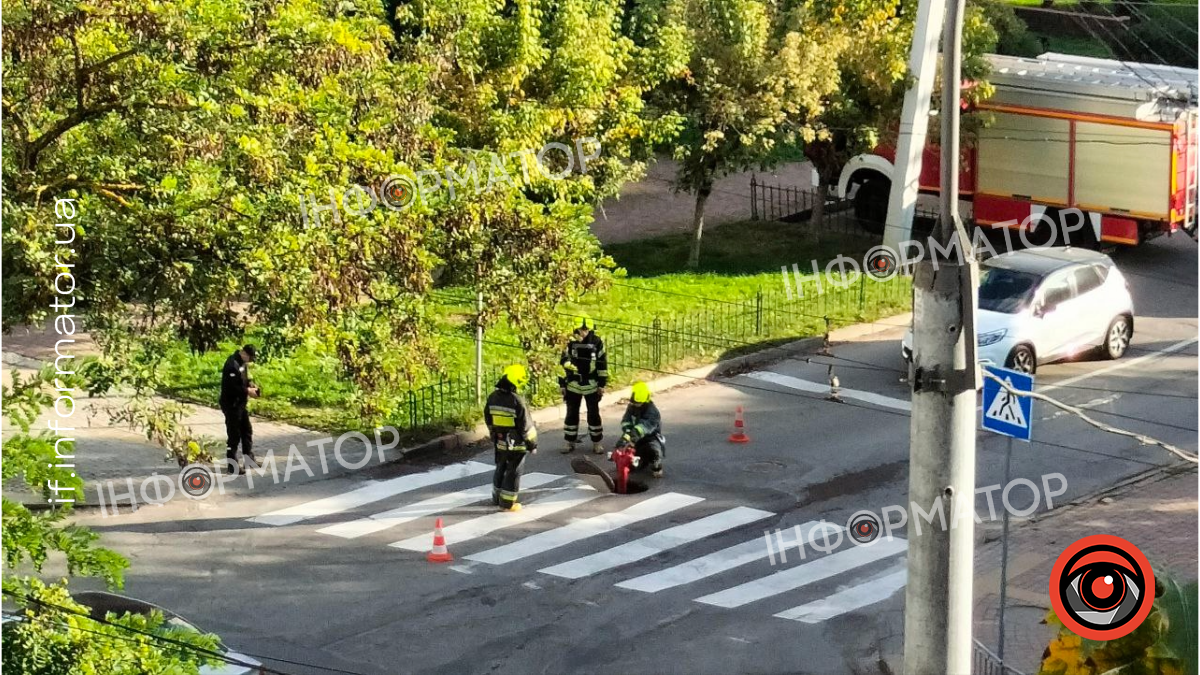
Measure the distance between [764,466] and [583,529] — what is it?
112 inches

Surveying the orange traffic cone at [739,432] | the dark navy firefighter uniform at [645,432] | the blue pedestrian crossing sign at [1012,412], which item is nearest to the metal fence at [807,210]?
the orange traffic cone at [739,432]

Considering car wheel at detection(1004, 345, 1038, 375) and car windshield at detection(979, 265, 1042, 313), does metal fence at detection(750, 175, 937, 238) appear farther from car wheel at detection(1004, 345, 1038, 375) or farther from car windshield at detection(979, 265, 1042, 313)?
car wheel at detection(1004, 345, 1038, 375)

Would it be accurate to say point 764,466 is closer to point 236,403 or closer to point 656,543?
point 656,543

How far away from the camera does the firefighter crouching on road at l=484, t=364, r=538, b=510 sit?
59.4 feet

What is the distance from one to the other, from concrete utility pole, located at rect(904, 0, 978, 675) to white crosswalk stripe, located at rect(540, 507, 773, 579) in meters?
10.3

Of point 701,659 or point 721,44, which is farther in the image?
point 721,44

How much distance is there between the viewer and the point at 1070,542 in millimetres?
17391

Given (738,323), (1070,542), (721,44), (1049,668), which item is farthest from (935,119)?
(1049,668)

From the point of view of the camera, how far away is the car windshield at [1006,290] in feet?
74.1

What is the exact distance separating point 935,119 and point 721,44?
4191 mm

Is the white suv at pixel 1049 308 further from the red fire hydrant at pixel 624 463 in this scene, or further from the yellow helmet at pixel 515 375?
the yellow helmet at pixel 515 375

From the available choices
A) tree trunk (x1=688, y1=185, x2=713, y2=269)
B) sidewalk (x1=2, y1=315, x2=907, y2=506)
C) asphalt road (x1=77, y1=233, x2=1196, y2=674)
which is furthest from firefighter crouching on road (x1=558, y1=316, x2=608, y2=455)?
tree trunk (x1=688, y1=185, x2=713, y2=269)

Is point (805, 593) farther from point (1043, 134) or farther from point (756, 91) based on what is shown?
point (1043, 134)

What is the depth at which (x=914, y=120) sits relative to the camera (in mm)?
26938
